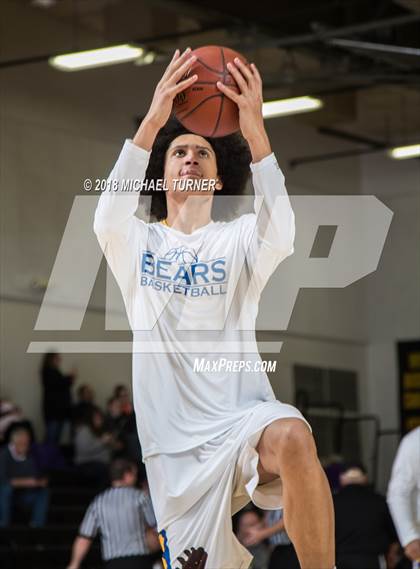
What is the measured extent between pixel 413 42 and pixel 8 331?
37.4 feet

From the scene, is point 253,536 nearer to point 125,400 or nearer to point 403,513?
point 403,513

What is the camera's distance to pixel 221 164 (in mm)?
5102

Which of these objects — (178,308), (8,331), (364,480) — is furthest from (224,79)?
(364,480)

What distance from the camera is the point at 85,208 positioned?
5438mm

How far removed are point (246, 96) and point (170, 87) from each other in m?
0.31

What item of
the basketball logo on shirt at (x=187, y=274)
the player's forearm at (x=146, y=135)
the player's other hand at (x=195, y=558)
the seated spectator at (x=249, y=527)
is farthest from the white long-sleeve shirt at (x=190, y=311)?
the seated spectator at (x=249, y=527)

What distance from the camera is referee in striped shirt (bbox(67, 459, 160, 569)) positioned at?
10.1m

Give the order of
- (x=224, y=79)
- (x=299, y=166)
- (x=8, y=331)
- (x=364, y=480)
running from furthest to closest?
(x=299, y=166), (x=364, y=480), (x=8, y=331), (x=224, y=79)

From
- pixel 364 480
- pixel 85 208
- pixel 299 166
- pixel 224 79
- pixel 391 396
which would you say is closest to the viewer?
→ pixel 224 79

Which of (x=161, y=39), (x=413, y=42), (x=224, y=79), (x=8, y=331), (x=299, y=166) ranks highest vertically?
(x=413, y=42)

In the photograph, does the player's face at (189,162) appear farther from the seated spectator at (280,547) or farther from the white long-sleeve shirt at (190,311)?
the seated spectator at (280,547)

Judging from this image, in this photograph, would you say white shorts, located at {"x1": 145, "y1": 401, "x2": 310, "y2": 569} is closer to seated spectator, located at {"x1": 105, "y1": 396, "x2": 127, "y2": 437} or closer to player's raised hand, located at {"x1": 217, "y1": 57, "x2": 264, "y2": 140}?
player's raised hand, located at {"x1": 217, "y1": 57, "x2": 264, "y2": 140}

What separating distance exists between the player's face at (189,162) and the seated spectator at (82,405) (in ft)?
36.2

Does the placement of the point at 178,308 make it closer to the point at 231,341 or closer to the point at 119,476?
the point at 231,341
